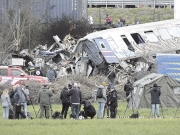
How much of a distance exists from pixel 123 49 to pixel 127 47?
48cm

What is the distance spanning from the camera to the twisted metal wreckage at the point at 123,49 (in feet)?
146

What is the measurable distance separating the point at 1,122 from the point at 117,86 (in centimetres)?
1570

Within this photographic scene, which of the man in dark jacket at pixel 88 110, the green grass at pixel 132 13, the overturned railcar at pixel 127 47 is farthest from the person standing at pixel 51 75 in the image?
the green grass at pixel 132 13

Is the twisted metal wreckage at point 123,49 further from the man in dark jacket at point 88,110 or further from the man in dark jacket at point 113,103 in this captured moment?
the man in dark jacket at point 88,110

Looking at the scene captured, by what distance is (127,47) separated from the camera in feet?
151

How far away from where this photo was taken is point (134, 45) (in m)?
46.1

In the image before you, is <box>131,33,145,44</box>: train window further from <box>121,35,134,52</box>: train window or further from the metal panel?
the metal panel

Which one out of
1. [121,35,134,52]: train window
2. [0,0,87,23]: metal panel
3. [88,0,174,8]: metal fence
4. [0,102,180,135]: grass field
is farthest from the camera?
[88,0,174,8]: metal fence

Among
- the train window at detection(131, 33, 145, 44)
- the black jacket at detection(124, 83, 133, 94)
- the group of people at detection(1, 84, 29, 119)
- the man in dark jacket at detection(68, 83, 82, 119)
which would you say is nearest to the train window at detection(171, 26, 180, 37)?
the train window at detection(131, 33, 145, 44)

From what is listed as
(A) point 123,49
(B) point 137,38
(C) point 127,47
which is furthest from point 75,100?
(B) point 137,38

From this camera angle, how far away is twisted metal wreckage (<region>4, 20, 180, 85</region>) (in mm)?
44594

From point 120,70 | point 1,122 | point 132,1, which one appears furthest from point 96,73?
point 132,1

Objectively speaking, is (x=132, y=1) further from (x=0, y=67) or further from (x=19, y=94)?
(x=19, y=94)

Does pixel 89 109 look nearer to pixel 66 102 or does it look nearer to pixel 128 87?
pixel 66 102
